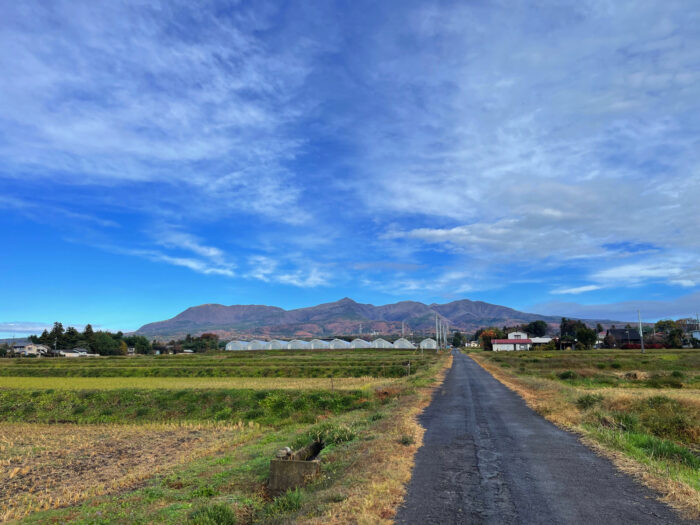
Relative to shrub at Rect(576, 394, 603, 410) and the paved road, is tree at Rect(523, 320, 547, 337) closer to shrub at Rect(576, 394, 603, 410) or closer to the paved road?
shrub at Rect(576, 394, 603, 410)

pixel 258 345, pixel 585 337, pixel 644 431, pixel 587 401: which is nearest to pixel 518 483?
pixel 644 431

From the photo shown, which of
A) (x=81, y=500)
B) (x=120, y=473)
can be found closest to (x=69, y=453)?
(x=120, y=473)

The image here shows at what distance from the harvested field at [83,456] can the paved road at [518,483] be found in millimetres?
9961

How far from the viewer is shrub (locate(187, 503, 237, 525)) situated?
28.7 feet

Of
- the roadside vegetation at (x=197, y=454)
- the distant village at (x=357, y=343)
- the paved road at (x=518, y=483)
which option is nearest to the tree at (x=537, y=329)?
the distant village at (x=357, y=343)

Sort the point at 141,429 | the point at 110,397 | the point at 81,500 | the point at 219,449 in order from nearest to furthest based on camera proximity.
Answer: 1. the point at 81,500
2. the point at 219,449
3. the point at 141,429
4. the point at 110,397

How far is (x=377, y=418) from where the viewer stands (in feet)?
63.3

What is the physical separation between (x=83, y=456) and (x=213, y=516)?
43.6ft

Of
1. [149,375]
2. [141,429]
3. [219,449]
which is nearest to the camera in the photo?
[219,449]

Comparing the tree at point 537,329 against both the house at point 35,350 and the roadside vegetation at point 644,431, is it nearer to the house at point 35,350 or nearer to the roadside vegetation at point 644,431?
the roadside vegetation at point 644,431

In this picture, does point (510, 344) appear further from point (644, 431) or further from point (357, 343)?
point (644, 431)

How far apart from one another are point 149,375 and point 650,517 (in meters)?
60.2

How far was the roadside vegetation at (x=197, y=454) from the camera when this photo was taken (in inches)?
371

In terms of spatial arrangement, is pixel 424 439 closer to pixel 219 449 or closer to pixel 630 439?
pixel 630 439
